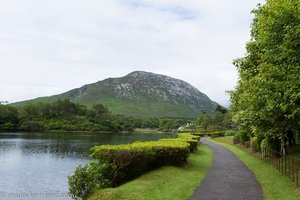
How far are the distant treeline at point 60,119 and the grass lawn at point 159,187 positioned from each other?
5705 inches

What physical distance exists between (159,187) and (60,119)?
160989mm

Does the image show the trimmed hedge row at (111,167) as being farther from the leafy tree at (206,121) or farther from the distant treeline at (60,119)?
the distant treeline at (60,119)

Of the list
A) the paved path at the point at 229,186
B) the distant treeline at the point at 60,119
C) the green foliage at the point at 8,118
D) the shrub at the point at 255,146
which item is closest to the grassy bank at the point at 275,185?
the paved path at the point at 229,186

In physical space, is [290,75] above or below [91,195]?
above

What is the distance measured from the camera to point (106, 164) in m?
16.5

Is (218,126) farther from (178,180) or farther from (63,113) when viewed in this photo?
(178,180)

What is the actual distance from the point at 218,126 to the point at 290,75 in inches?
4616

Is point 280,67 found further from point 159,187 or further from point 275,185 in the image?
point 159,187

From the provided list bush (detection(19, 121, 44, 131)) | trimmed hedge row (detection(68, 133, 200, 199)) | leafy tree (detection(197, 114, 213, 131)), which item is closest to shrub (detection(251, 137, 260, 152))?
trimmed hedge row (detection(68, 133, 200, 199))

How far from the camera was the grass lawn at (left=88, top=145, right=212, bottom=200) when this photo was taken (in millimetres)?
13391

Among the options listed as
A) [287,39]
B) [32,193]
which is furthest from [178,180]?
[32,193]

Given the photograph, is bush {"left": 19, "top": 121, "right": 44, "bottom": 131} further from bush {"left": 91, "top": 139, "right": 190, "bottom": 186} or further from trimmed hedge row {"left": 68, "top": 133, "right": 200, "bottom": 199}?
trimmed hedge row {"left": 68, "top": 133, "right": 200, "bottom": 199}

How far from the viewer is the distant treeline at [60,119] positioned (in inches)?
6053

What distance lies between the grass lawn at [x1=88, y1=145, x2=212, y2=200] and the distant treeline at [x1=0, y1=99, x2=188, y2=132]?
475 ft
